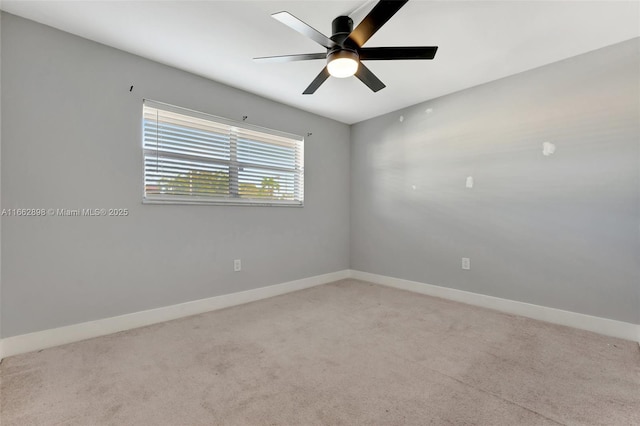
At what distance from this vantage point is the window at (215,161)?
8.38ft

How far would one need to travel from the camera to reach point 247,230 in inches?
124

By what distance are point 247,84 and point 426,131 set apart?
2.20 meters

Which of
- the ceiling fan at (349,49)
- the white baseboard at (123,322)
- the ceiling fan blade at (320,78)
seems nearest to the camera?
the ceiling fan at (349,49)

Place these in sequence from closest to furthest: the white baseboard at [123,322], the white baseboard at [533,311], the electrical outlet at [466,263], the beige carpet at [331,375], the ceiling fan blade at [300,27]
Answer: the beige carpet at [331,375] → the ceiling fan blade at [300,27] → the white baseboard at [123,322] → the white baseboard at [533,311] → the electrical outlet at [466,263]

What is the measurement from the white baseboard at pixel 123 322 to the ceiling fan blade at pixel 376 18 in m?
2.65

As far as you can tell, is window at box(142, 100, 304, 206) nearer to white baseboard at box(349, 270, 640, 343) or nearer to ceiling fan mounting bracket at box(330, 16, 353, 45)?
ceiling fan mounting bracket at box(330, 16, 353, 45)

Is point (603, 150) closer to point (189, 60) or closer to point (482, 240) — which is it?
point (482, 240)

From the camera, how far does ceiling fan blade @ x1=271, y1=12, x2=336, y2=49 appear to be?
1496mm

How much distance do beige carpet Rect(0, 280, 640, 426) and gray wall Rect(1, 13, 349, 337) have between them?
389 mm

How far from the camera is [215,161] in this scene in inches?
114

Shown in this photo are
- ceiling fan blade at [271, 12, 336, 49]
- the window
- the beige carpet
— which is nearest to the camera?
the beige carpet

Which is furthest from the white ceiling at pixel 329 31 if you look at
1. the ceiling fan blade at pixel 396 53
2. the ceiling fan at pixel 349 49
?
the ceiling fan blade at pixel 396 53

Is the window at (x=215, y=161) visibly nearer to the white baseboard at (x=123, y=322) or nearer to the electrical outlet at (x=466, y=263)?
the white baseboard at (x=123, y=322)

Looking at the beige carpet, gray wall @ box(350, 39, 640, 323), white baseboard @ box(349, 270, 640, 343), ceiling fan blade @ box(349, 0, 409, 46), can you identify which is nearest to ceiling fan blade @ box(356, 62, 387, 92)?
ceiling fan blade @ box(349, 0, 409, 46)
